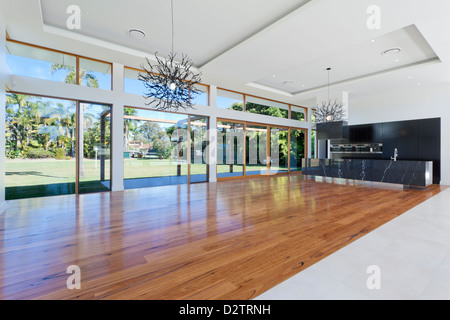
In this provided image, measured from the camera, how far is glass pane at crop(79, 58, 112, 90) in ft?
17.7

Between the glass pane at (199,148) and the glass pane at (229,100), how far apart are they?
3.05ft

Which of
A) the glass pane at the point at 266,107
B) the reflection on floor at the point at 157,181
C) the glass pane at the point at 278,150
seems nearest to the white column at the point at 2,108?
the reflection on floor at the point at 157,181

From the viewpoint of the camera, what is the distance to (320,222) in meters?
3.21

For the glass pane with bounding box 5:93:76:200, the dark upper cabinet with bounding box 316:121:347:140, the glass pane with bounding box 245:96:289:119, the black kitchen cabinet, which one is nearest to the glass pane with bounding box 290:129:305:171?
the glass pane with bounding box 245:96:289:119

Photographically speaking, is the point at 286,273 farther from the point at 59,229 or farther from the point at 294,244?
the point at 59,229

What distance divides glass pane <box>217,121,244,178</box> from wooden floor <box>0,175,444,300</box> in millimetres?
3424

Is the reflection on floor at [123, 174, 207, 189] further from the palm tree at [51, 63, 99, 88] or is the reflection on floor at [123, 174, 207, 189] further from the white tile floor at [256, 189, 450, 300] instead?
the white tile floor at [256, 189, 450, 300]

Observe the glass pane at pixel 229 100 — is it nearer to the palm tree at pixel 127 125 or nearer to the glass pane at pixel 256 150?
the glass pane at pixel 256 150

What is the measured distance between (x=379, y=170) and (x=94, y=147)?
26.8ft

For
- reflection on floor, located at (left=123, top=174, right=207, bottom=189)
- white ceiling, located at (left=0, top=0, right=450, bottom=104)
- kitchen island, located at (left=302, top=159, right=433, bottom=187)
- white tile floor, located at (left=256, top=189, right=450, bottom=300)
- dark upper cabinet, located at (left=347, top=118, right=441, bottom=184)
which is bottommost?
white tile floor, located at (left=256, top=189, right=450, bottom=300)

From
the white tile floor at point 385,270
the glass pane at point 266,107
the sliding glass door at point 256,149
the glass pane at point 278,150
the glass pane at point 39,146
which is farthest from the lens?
the glass pane at point 278,150

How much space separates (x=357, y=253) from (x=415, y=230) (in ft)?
4.46

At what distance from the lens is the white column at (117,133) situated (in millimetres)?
5738
